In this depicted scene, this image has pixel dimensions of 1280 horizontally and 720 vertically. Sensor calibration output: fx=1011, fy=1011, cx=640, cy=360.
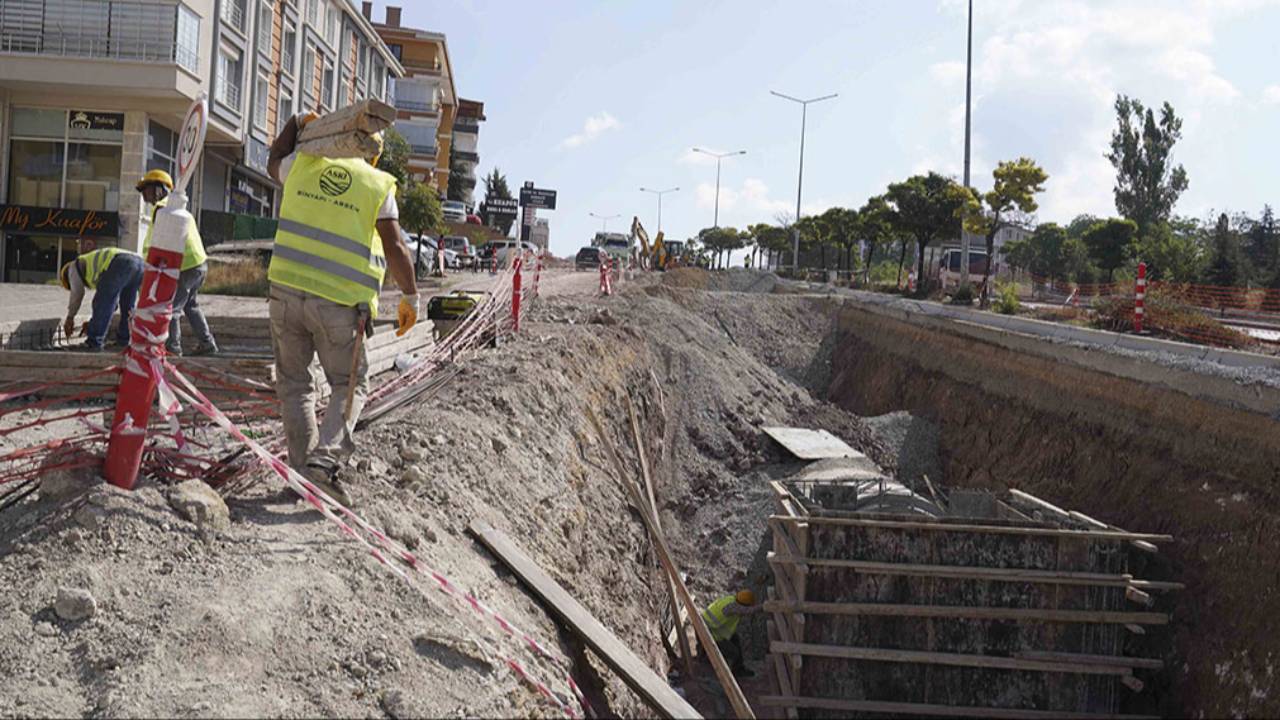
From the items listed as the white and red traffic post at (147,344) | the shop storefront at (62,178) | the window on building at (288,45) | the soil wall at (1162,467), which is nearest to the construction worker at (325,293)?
the white and red traffic post at (147,344)

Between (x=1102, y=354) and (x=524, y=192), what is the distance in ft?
33.9

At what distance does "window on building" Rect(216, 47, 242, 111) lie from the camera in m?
27.5

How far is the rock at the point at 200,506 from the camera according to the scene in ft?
14.2

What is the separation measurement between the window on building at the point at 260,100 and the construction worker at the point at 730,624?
26.5 meters

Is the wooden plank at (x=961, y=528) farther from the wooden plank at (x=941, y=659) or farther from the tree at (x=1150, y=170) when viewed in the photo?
the tree at (x=1150, y=170)

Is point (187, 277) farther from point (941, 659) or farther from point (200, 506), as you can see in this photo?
point (941, 659)

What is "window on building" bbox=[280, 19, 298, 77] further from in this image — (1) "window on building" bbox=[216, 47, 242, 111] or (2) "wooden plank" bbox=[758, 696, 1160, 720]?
(2) "wooden plank" bbox=[758, 696, 1160, 720]

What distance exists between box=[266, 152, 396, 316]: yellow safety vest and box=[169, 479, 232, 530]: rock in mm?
1067

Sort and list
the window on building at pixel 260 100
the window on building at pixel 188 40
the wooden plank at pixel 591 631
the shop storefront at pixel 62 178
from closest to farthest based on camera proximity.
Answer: the wooden plank at pixel 591 631
the window on building at pixel 188 40
the shop storefront at pixel 62 178
the window on building at pixel 260 100

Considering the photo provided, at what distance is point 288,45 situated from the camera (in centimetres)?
3431

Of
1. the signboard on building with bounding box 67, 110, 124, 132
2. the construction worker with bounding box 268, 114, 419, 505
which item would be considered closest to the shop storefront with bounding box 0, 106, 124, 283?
the signboard on building with bounding box 67, 110, 124, 132

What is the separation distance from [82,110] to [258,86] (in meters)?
7.11

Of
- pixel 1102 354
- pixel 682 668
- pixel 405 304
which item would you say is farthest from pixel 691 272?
pixel 405 304

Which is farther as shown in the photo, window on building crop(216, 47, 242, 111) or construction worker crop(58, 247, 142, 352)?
window on building crop(216, 47, 242, 111)
